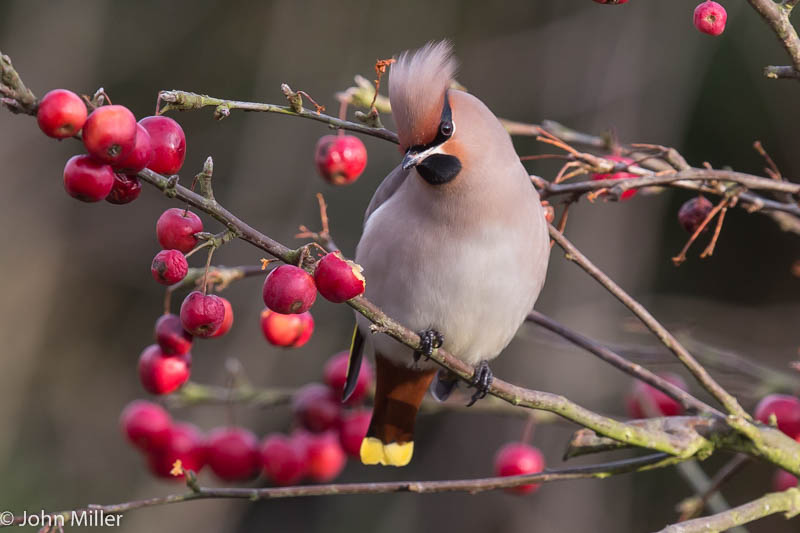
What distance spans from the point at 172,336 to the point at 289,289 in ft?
2.38

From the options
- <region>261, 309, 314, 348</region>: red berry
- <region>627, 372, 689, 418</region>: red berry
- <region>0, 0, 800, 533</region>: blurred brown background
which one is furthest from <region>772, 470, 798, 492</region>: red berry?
<region>0, 0, 800, 533</region>: blurred brown background

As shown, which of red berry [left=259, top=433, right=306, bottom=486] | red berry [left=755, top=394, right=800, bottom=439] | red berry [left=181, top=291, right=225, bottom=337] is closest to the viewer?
red berry [left=181, top=291, right=225, bottom=337]

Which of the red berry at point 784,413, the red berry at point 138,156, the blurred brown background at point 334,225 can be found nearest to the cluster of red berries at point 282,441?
the red berry at point 784,413

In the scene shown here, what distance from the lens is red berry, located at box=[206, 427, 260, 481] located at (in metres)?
2.71

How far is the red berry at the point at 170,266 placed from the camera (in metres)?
1.61

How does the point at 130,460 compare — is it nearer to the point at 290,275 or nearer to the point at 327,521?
the point at 327,521

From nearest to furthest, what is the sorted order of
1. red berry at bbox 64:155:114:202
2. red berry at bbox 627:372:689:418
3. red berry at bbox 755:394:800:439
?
1. red berry at bbox 64:155:114:202
2. red berry at bbox 755:394:800:439
3. red berry at bbox 627:372:689:418

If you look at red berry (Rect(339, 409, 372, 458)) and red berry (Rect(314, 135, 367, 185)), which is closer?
red berry (Rect(314, 135, 367, 185))

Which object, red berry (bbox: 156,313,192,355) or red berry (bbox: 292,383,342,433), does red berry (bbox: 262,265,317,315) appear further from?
red berry (bbox: 292,383,342,433)

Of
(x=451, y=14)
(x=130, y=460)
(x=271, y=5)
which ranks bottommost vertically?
(x=130, y=460)

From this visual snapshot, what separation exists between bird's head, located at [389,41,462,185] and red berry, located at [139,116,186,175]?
2.34 feet

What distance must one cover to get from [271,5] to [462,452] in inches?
Result: 139

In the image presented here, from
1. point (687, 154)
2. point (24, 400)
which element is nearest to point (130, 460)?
point (24, 400)

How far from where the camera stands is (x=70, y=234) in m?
7.06
